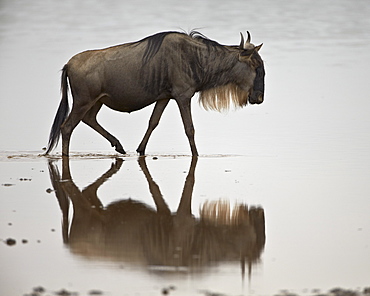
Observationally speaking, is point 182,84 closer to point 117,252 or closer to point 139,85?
point 139,85

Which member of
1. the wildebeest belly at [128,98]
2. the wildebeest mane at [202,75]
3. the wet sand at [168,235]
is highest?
the wildebeest mane at [202,75]

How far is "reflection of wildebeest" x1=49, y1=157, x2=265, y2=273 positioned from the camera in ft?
25.1

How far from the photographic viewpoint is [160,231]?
8.47 m

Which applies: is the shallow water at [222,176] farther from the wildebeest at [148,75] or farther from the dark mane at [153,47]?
the dark mane at [153,47]

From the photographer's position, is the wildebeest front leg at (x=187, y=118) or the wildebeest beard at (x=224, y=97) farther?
the wildebeest beard at (x=224, y=97)

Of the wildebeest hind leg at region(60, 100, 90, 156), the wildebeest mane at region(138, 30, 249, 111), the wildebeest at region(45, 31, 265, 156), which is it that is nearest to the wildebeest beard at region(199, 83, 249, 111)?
the wildebeest mane at region(138, 30, 249, 111)

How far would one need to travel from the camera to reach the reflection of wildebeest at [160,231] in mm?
7648

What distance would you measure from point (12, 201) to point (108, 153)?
3625 mm

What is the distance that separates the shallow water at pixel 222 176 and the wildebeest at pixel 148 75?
1.84 feet

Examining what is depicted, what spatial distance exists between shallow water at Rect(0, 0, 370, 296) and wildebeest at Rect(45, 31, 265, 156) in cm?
56

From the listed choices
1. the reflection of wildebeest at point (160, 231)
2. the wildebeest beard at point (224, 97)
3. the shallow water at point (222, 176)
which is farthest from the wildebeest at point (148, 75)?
the reflection of wildebeest at point (160, 231)

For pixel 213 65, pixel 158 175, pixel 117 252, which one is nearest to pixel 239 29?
pixel 213 65

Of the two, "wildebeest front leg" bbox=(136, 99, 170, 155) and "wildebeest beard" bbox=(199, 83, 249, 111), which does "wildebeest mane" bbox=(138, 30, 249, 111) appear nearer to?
"wildebeest beard" bbox=(199, 83, 249, 111)

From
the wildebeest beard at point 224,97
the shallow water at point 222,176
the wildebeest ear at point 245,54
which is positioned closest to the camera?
the shallow water at point 222,176
